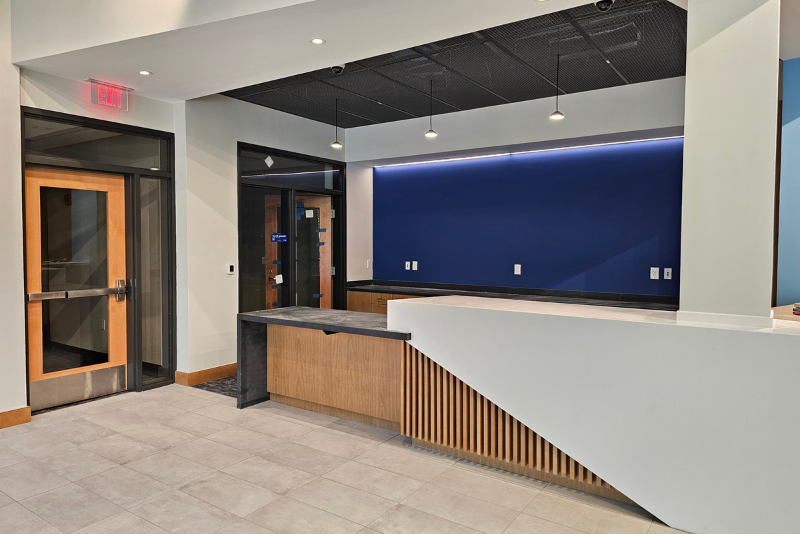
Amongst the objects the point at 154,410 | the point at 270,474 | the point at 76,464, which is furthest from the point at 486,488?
the point at 154,410

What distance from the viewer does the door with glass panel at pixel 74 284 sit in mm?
4422

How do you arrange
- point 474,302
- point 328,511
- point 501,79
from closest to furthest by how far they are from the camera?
point 328,511, point 474,302, point 501,79

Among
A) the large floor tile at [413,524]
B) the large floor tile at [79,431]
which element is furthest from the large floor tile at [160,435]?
the large floor tile at [413,524]

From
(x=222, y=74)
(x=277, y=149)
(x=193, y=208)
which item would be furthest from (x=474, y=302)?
(x=277, y=149)

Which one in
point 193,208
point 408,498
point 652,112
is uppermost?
point 652,112

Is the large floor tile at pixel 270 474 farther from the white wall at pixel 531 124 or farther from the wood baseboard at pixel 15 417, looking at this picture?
the white wall at pixel 531 124

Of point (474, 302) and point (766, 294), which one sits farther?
point (474, 302)

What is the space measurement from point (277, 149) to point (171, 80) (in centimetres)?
181

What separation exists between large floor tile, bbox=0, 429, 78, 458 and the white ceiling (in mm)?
2839

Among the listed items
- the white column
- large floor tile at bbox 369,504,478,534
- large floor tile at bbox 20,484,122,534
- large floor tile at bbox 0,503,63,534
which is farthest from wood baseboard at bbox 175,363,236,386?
the white column

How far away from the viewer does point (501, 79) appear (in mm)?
4973

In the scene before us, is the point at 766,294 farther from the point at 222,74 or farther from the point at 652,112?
the point at 222,74

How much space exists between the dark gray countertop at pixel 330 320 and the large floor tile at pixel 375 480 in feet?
2.87

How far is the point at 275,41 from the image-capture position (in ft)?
11.6
